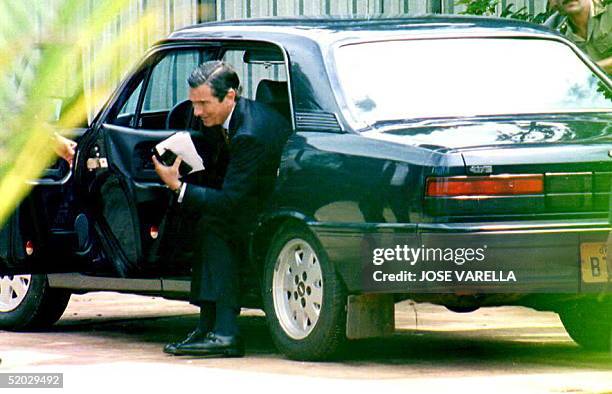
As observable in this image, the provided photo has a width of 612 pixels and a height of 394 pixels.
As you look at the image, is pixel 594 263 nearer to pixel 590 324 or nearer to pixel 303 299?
pixel 590 324

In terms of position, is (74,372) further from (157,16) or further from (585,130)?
(157,16)

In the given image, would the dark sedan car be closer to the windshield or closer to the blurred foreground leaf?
the windshield

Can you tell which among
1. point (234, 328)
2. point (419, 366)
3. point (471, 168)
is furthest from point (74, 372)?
point (471, 168)

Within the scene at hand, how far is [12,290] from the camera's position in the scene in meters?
9.89

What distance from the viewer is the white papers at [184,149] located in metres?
7.92

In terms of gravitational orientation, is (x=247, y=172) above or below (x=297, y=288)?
above

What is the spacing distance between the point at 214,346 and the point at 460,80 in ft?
5.93

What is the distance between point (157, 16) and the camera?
2.63 m

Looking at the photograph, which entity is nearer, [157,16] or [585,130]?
[157,16]

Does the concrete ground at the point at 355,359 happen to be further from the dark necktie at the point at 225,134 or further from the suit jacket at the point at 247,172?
the dark necktie at the point at 225,134

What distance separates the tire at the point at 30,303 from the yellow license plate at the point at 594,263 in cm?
399

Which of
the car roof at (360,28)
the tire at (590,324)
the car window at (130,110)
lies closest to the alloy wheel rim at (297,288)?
→ the car roof at (360,28)

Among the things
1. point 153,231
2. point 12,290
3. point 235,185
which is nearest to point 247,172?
point 235,185

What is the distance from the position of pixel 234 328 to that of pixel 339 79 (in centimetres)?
137
